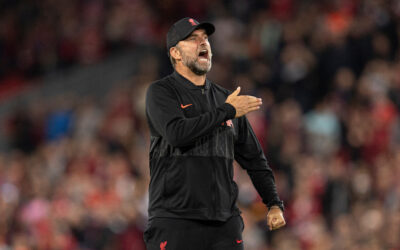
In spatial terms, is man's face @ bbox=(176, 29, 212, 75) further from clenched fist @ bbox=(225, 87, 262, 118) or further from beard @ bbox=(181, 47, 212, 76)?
clenched fist @ bbox=(225, 87, 262, 118)

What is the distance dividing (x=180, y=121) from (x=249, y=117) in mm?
6502

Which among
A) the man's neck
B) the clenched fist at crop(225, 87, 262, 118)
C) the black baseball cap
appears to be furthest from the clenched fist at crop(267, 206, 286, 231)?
the black baseball cap

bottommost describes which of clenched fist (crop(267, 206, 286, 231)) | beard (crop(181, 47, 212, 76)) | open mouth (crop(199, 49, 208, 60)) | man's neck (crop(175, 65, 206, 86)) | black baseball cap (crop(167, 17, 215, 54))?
clenched fist (crop(267, 206, 286, 231))

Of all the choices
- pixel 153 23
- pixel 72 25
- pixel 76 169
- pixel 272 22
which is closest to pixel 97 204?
pixel 76 169

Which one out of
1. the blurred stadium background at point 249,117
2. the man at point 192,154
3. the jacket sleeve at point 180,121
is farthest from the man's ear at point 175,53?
the blurred stadium background at point 249,117

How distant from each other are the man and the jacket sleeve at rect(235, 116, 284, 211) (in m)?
0.11

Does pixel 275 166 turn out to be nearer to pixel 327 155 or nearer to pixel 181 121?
pixel 327 155

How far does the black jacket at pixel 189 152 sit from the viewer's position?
4426mm

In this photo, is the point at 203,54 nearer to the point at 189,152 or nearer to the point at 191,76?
the point at 191,76

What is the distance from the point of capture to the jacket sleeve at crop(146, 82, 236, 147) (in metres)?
4.39

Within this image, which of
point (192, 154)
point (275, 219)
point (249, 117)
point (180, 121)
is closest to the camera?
point (180, 121)

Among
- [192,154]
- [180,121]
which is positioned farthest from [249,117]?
[180,121]

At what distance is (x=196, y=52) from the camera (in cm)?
467

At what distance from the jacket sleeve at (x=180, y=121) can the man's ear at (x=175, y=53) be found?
0.31 metres
